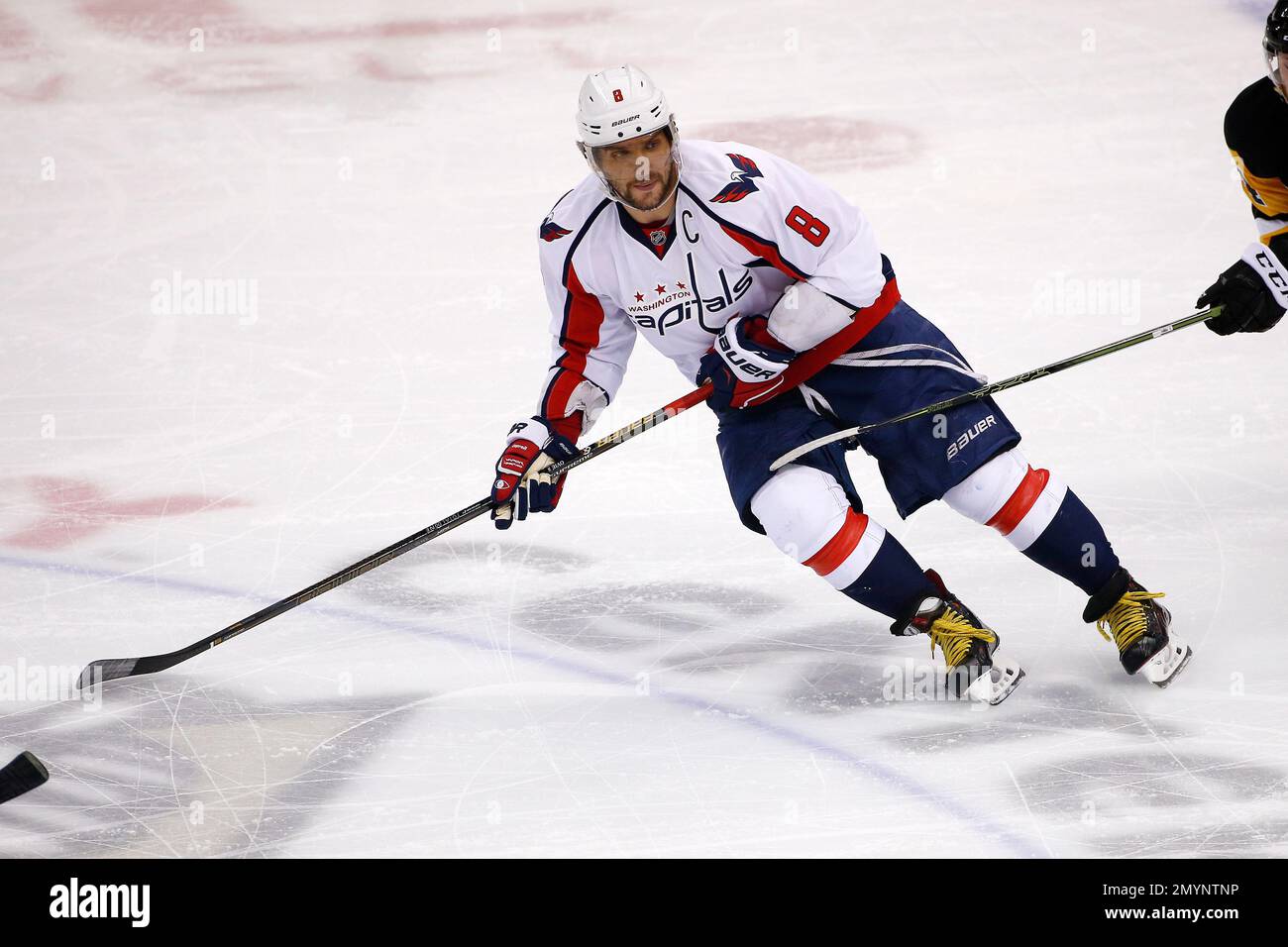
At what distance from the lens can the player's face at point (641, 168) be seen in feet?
8.61

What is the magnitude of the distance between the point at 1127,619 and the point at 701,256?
3.49 ft

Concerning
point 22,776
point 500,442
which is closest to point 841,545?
point 22,776

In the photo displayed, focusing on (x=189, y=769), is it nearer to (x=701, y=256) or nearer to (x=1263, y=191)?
(x=701, y=256)

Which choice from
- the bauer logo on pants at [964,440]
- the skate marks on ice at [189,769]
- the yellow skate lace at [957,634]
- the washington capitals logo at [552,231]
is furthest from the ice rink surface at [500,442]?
the washington capitals logo at [552,231]

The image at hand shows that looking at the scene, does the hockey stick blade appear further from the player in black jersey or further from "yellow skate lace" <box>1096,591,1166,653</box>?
the player in black jersey

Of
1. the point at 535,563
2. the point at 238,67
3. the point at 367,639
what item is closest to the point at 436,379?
the point at 535,563

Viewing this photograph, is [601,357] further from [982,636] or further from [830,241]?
[982,636]

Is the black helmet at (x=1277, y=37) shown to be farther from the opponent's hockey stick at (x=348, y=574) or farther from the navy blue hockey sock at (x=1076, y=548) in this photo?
the opponent's hockey stick at (x=348, y=574)

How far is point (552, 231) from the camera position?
287 cm

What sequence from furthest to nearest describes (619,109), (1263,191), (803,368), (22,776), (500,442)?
1. (500,442)
2. (1263,191)
3. (803,368)
4. (619,109)
5. (22,776)

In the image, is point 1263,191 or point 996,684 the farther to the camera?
point 1263,191

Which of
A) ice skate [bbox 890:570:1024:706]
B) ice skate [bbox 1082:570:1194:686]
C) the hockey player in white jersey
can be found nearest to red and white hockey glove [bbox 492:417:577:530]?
the hockey player in white jersey

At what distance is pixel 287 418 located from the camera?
4246mm

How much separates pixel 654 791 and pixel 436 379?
7.08 ft
